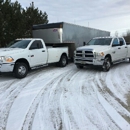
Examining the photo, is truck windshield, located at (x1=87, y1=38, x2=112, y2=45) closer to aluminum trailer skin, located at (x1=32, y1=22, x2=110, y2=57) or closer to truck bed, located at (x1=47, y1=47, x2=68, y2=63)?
aluminum trailer skin, located at (x1=32, y1=22, x2=110, y2=57)

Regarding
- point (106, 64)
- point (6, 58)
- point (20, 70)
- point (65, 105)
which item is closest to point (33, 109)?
point (65, 105)

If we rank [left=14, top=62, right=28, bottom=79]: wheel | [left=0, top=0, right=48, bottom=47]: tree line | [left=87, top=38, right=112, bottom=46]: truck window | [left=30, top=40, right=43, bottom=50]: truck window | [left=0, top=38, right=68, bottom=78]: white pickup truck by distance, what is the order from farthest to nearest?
[left=0, top=0, right=48, bottom=47]: tree line < [left=87, top=38, right=112, bottom=46]: truck window < [left=30, top=40, right=43, bottom=50]: truck window < [left=14, top=62, right=28, bottom=79]: wheel < [left=0, top=38, right=68, bottom=78]: white pickup truck

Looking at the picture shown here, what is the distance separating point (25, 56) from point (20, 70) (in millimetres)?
715

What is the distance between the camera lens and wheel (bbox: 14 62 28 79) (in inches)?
312

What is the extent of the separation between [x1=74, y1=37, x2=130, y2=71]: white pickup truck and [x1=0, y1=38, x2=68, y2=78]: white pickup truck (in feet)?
5.38

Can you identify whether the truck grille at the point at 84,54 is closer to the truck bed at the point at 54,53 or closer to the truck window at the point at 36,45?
the truck bed at the point at 54,53

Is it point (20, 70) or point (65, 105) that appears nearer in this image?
point (65, 105)

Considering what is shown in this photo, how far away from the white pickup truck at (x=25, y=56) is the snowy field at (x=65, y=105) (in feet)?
2.56

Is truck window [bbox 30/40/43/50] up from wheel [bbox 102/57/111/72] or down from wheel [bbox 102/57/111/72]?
up

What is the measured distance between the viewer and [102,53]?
9211 mm

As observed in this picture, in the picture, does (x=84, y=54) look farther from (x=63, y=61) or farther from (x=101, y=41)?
(x=63, y=61)

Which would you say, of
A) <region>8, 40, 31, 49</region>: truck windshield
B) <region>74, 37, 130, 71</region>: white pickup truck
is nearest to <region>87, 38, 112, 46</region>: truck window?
<region>74, 37, 130, 71</region>: white pickup truck

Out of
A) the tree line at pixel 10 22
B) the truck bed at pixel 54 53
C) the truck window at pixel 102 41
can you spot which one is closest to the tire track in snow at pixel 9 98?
the truck bed at pixel 54 53

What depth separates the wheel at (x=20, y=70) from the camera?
7.91 meters
